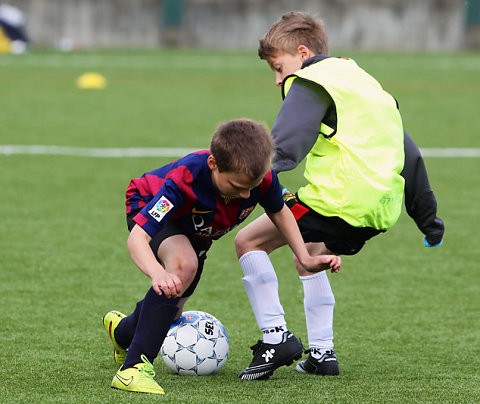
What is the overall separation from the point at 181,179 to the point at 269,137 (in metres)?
0.38

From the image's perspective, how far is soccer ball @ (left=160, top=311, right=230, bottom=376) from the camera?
13.6 ft

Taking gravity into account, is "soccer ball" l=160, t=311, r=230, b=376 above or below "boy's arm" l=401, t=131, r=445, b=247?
below

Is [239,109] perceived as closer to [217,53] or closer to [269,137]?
[269,137]

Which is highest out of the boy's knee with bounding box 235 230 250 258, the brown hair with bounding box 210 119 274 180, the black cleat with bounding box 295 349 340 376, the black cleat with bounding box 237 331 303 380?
the brown hair with bounding box 210 119 274 180

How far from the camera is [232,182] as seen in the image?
360 centimetres

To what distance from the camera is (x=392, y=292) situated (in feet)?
18.7

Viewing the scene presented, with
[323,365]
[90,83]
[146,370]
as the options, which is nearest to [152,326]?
[146,370]

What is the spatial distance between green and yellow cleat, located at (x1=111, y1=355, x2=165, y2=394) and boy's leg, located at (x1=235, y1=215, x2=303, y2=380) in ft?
1.54

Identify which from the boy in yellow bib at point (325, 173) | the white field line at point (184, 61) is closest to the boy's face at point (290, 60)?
the boy in yellow bib at point (325, 173)

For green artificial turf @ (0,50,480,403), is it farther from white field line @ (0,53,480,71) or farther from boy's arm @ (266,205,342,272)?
white field line @ (0,53,480,71)

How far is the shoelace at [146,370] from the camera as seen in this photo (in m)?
3.72

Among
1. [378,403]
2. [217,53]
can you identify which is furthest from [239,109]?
[217,53]

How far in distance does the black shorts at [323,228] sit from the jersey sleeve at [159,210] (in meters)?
0.65

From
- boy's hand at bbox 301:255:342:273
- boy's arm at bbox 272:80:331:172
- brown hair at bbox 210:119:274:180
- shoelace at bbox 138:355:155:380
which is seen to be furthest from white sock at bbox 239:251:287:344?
brown hair at bbox 210:119:274:180
